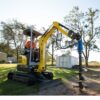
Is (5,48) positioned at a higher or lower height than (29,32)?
higher

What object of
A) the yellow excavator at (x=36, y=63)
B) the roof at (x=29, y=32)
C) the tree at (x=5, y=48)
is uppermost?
the tree at (x=5, y=48)

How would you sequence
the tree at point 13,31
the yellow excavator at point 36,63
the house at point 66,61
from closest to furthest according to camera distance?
the yellow excavator at point 36,63 < the house at point 66,61 < the tree at point 13,31

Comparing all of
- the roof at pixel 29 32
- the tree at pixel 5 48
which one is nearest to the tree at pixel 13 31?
the tree at pixel 5 48

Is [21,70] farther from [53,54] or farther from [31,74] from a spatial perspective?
[53,54]

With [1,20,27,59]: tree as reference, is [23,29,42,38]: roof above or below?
below

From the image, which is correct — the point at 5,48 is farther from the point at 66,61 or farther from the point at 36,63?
the point at 36,63

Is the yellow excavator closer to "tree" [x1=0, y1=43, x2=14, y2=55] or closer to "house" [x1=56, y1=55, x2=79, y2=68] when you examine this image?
"house" [x1=56, y1=55, x2=79, y2=68]

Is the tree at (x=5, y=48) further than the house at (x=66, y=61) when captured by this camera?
Yes

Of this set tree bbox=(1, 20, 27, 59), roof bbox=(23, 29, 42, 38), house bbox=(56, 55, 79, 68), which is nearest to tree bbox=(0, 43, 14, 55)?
tree bbox=(1, 20, 27, 59)

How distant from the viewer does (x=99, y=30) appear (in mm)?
38562

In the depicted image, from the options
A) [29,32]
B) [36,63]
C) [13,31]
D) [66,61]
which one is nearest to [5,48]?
[13,31]

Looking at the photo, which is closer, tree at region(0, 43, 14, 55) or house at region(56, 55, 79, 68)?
house at region(56, 55, 79, 68)

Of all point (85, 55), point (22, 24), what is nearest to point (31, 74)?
point (85, 55)

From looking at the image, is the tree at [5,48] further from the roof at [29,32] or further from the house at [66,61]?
the roof at [29,32]
